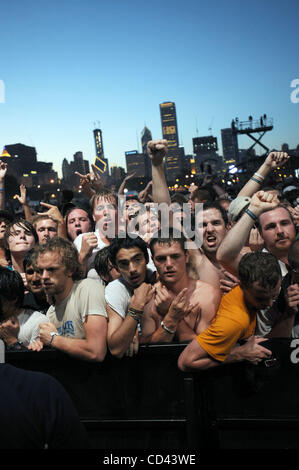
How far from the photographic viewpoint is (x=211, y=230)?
4.07 m

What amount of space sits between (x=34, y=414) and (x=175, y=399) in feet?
4.44

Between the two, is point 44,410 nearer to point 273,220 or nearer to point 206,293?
point 206,293

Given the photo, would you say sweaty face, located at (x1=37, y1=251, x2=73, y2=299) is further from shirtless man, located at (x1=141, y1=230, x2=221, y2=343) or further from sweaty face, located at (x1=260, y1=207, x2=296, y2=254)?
sweaty face, located at (x1=260, y1=207, x2=296, y2=254)

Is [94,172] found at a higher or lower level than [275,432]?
higher

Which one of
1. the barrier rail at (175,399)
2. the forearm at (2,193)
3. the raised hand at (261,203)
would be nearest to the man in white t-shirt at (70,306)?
the barrier rail at (175,399)

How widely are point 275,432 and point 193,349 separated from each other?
0.72 metres

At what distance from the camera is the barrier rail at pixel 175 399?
2.45 metres

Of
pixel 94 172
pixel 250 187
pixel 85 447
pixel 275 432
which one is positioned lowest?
pixel 275 432

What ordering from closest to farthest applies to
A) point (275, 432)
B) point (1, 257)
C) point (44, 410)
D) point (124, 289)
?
point (44, 410), point (275, 432), point (124, 289), point (1, 257)

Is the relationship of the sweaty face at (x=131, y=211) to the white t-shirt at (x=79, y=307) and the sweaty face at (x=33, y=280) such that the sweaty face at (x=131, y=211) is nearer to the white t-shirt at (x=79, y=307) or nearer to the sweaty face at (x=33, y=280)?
the sweaty face at (x=33, y=280)

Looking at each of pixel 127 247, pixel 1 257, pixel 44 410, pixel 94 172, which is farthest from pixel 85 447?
pixel 94 172

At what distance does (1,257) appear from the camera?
16.0ft

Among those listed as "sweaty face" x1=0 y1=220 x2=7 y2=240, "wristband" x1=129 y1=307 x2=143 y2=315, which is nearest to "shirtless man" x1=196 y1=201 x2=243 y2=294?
"wristband" x1=129 y1=307 x2=143 y2=315

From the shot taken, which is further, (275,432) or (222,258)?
(222,258)
